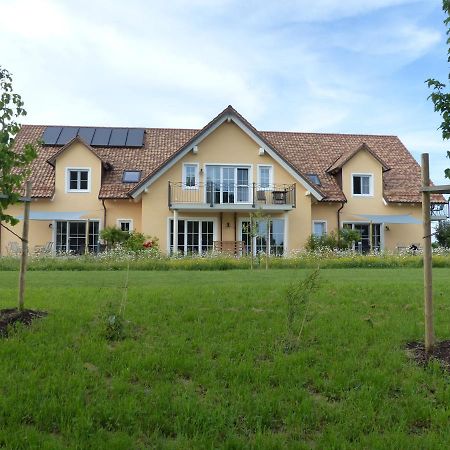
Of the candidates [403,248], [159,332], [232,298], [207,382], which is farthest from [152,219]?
[207,382]

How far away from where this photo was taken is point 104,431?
13.3 ft

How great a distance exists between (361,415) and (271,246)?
71.4 feet

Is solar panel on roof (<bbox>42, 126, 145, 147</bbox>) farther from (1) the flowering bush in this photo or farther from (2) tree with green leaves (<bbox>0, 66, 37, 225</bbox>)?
(2) tree with green leaves (<bbox>0, 66, 37, 225</bbox>)

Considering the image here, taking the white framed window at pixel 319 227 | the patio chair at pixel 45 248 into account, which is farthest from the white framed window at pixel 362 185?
the patio chair at pixel 45 248

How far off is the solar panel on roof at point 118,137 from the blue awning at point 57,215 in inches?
200

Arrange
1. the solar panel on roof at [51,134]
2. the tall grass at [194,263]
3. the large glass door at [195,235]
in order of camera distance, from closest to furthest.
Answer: the tall grass at [194,263] < the large glass door at [195,235] < the solar panel on roof at [51,134]

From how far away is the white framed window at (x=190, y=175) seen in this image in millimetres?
25922

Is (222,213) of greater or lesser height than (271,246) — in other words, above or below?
above

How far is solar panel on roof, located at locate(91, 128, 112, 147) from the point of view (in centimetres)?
2917

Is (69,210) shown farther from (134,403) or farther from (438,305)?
(134,403)

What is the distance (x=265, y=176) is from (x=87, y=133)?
11.1 metres

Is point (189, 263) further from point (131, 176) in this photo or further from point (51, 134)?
point (51, 134)

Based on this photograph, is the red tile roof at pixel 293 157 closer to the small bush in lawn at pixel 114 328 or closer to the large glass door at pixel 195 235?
the large glass door at pixel 195 235

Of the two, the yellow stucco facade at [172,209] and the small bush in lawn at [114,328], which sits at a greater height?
the yellow stucco facade at [172,209]
